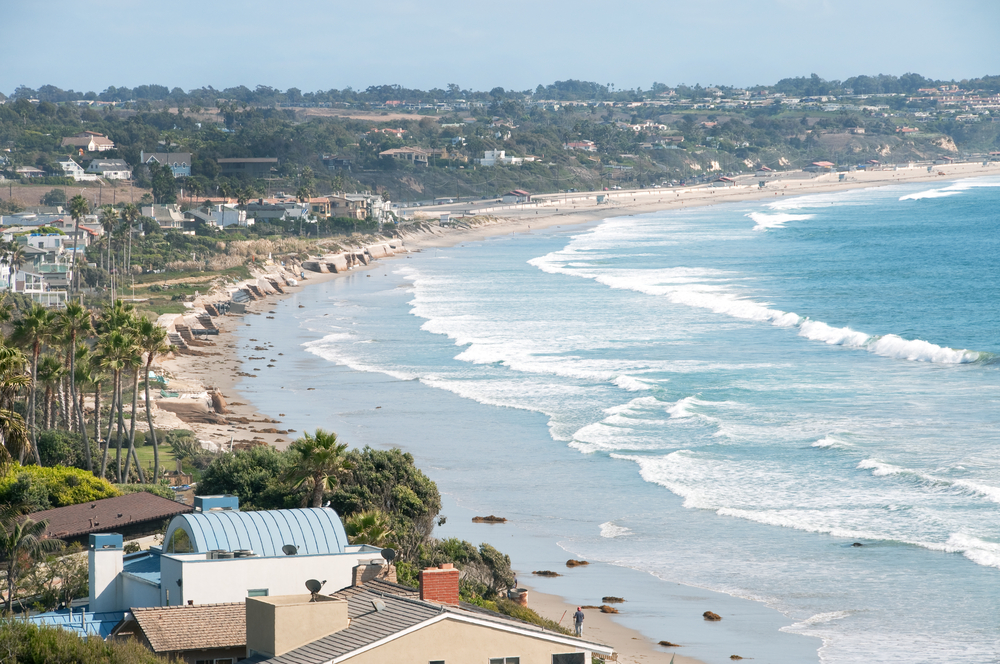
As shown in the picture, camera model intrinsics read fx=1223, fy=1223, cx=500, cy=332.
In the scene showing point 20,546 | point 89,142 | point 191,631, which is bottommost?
point 20,546

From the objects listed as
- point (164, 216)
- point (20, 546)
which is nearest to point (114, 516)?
point (20, 546)

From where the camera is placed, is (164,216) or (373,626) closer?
(373,626)

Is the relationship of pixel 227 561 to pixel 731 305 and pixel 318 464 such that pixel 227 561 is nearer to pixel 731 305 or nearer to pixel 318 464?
pixel 318 464

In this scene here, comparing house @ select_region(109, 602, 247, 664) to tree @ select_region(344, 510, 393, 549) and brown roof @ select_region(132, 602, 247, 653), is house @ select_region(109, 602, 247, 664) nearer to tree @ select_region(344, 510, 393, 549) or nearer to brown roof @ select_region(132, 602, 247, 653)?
brown roof @ select_region(132, 602, 247, 653)

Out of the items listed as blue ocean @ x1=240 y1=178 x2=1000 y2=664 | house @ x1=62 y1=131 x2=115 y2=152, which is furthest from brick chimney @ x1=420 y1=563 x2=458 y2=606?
house @ x1=62 y1=131 x2=115 y2=152

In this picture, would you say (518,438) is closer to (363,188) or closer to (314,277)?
(314,277)

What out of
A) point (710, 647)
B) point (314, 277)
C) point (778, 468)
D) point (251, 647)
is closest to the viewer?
point (251, 647)

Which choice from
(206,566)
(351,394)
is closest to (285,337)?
(351,394)
